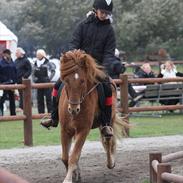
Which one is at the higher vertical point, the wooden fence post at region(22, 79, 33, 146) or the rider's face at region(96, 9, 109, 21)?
the rider's face at region(96, 9, 109, 21)

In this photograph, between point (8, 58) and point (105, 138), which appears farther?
point (8, 58)

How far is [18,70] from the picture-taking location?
55.6ft

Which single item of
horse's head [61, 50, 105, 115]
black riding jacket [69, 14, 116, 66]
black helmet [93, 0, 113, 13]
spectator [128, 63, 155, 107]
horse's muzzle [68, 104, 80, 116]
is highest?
black helmet [93, 0, 113, 13]

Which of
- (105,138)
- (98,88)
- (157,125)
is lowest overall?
(157,125)

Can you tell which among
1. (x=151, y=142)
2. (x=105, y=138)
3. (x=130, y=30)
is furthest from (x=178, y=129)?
(x=130, y=30)

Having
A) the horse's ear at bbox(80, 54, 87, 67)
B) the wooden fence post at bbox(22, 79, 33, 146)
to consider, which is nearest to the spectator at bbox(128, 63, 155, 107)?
the wooden fence post at bbox(22, 79, 33, 146)

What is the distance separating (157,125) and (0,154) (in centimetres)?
548

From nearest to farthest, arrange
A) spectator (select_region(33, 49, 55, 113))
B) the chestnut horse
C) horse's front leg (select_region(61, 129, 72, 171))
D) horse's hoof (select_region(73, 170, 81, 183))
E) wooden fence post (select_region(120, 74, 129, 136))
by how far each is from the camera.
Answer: the chestnut horse, horse's front leg (select_region(61, 129, 72, 171)), horse's hoof (select_region(73, 170, 81, 183)), wooden fence post (select_region(120, 74, 129, 136)), spectator (select_region(33, 49, 55, 113))

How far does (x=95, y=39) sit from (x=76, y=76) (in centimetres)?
114

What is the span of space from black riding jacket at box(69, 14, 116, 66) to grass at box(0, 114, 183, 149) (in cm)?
366

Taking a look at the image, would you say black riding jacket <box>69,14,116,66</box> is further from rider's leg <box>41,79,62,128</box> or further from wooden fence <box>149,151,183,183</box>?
wooden fence <box>149,151,183,183</box>

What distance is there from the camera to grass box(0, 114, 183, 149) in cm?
1206

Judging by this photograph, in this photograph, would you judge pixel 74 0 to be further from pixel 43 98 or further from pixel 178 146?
pixel 178 146

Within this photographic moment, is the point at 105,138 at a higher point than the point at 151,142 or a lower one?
higher
